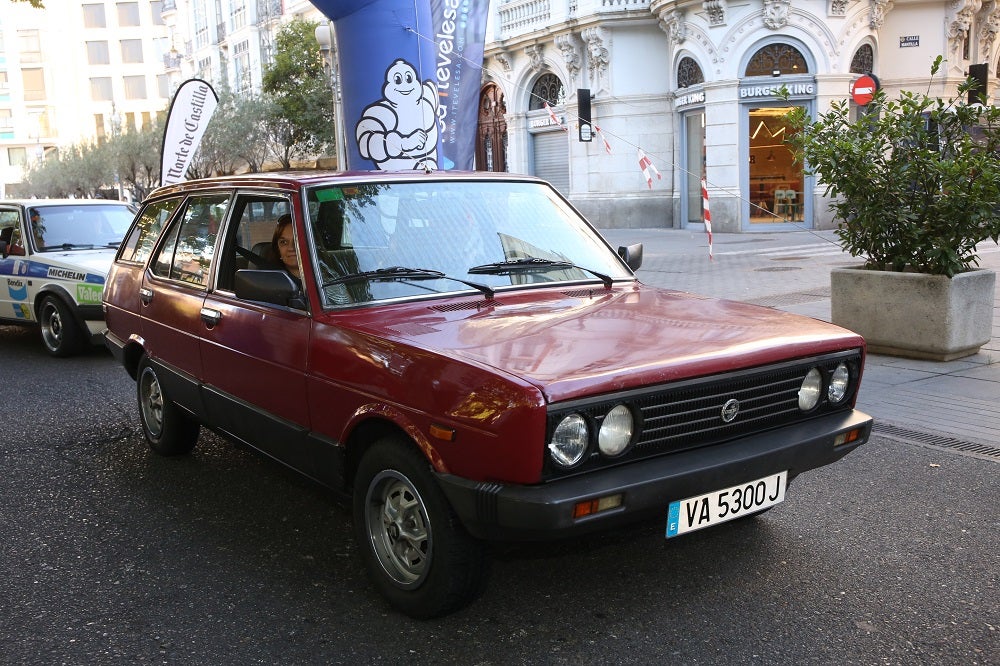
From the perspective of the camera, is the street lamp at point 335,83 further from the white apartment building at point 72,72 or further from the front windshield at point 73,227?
the white apartment building at point 72,72

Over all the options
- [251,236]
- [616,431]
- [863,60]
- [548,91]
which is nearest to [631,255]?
[251,236]

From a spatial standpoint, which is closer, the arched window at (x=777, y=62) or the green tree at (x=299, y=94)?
the arched window at (x=777, y=62)

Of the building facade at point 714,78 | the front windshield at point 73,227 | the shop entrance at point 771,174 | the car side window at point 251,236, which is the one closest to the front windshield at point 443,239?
the car side window at point 251,236

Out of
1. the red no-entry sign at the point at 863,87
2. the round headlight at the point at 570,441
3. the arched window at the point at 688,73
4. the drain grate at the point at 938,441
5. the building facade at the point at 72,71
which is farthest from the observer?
the building facade at the point at 72,71

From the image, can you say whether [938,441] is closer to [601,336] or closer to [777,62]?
[601,336]

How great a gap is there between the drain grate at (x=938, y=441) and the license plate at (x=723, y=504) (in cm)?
249

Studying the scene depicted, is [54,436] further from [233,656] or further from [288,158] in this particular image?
[288,158]

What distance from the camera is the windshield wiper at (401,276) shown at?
13.0 feet

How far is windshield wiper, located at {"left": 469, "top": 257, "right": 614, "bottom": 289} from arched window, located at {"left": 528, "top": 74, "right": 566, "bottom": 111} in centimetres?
2495

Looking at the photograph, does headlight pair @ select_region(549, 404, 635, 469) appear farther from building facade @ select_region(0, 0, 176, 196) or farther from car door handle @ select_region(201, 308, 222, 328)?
building facade @ select_region(0, 0, 176, 196)

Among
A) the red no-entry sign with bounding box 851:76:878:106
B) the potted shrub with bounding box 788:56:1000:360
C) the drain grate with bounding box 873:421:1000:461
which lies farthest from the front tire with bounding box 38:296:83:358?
the red no-entry sign with bounding box 851:76:878:106

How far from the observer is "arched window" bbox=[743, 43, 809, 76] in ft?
76.8

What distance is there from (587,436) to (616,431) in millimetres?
132

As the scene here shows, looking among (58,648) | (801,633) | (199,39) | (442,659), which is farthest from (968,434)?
(199,39)
